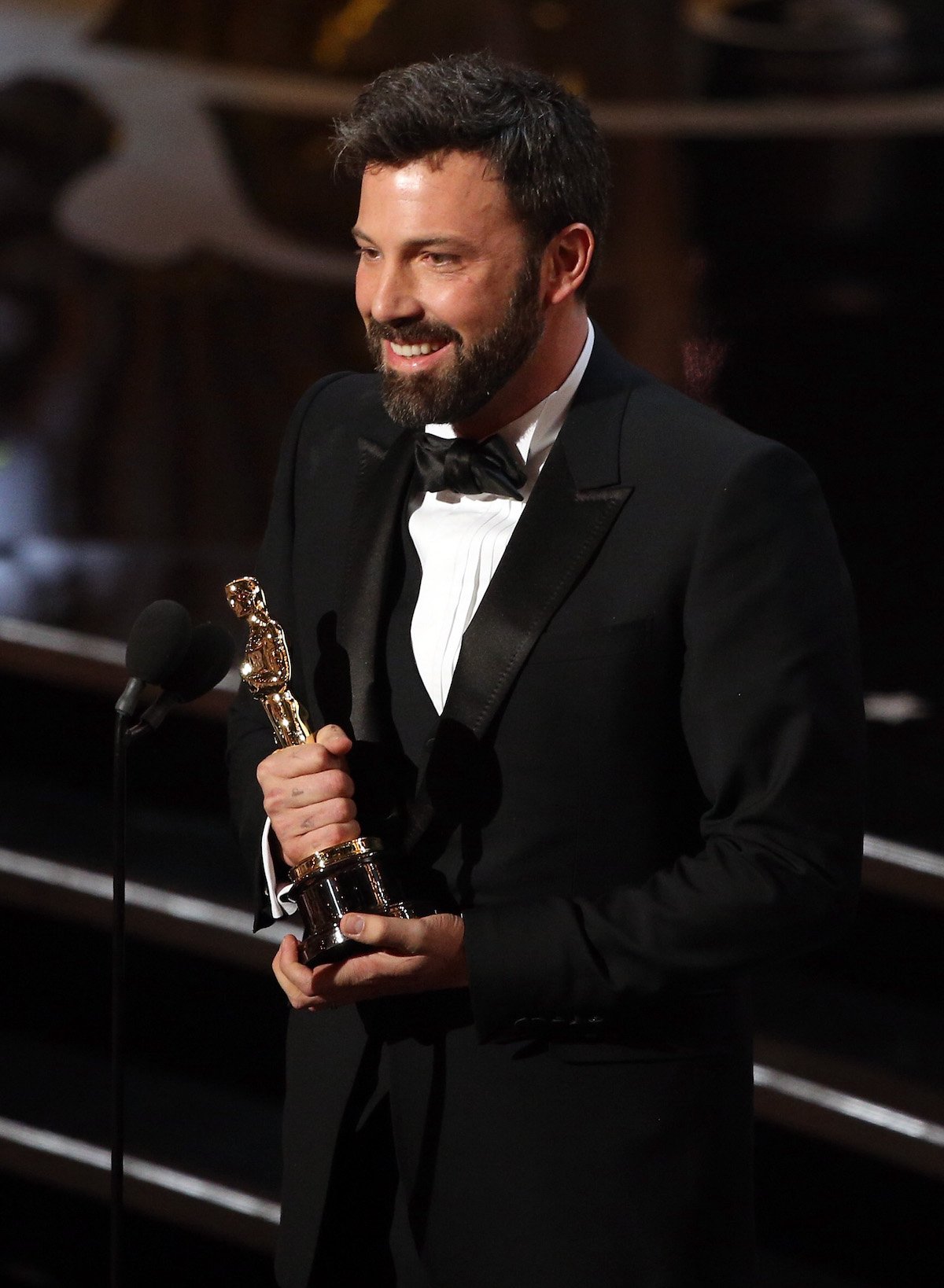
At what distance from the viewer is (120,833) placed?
5.13 feet

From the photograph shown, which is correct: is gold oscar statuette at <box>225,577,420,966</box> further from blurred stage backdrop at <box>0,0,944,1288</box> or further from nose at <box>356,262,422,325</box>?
blurred stage backdrop at <box>0,0,944,1288</box>

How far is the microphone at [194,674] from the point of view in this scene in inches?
63.4

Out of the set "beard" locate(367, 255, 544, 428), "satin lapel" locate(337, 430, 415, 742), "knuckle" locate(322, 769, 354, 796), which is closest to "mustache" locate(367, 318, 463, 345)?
"beard" locate(367, 255, 544, 428)

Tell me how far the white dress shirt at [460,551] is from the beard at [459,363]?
9 cm

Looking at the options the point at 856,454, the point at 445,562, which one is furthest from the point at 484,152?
the point at 856,454

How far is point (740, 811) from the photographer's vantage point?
59.4 inches

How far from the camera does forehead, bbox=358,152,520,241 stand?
1526 millimetres

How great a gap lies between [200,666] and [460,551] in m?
0.32

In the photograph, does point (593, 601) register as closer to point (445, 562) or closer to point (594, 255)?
point (445, 562)

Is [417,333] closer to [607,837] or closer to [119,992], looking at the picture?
[607,837]

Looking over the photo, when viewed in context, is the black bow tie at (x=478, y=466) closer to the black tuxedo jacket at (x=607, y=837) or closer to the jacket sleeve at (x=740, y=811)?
the black tuxedo jacket at (x=607, y=837)

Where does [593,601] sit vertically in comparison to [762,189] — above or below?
below

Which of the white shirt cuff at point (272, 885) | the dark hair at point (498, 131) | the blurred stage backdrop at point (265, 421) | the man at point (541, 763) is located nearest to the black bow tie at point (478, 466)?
the man at point (541, 763)

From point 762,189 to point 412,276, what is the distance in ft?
9.70
